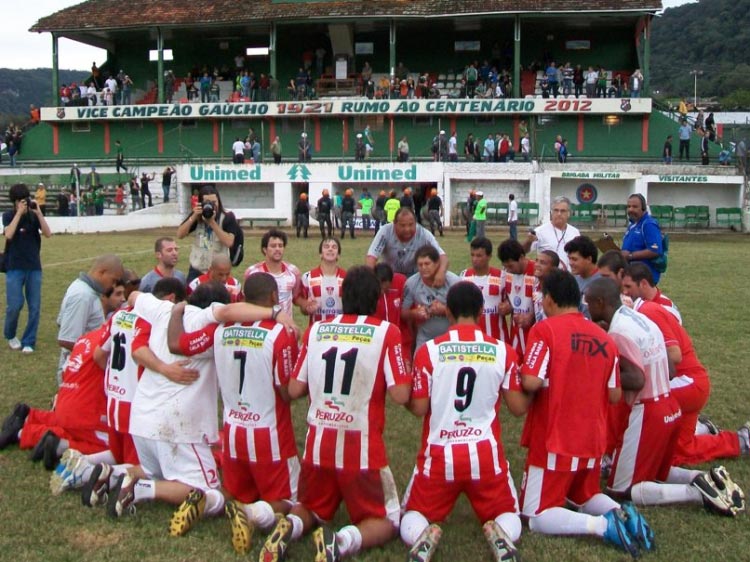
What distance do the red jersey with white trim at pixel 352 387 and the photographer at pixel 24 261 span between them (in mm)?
6378

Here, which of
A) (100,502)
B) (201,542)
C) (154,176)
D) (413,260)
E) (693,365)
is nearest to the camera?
(201,542)

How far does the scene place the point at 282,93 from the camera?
141 feet

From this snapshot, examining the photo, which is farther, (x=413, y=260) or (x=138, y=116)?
(x=138, y=116)

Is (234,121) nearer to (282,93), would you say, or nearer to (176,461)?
(282,93)

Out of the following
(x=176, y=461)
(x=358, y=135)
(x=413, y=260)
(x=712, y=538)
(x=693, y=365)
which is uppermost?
(x=358, y=135)

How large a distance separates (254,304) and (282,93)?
39.5 meters

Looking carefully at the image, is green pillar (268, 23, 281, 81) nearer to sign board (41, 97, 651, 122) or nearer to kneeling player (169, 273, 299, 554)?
sign board (41, 97, 651, 122)

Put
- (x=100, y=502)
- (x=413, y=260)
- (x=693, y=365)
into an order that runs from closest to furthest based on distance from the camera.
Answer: (x=100, y=502) → (x=693, y=365) → (x=413, y=260)

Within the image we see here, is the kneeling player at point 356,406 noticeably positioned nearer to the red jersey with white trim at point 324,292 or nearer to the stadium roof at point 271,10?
the red jersey with white trim at point 324,292

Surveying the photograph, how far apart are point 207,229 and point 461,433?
4.27 m

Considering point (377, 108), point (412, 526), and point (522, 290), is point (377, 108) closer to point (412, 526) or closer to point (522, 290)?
point (522, 290)

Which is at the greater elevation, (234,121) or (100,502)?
(234,121)

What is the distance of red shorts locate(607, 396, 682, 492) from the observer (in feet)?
17.3

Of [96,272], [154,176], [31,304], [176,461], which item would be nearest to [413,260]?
[96,272]
